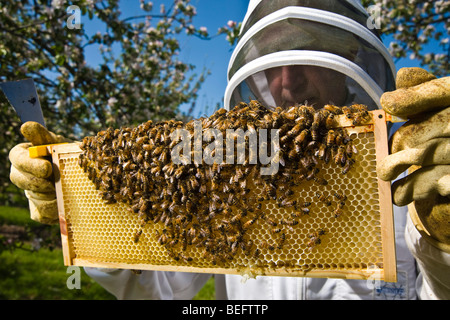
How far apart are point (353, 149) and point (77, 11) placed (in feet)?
15.1

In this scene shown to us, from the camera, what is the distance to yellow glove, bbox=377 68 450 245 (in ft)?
5.15

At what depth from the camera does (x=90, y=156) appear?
91.9 inches

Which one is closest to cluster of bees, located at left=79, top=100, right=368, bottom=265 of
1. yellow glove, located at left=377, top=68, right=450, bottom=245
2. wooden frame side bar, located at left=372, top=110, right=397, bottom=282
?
wooden frame side bar, located at left=372, top=110, right=397, bottom=282

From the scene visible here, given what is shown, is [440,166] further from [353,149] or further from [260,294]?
[260,294]

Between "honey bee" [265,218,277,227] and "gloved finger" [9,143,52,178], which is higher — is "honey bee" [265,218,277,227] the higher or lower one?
the lower one

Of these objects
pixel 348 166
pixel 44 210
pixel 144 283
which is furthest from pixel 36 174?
pixel 348 166

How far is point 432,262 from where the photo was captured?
2199mm

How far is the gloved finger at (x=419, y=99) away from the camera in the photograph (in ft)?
5.14

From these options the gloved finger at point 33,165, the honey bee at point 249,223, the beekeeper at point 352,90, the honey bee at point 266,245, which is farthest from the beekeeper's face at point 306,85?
the gloved finger at point 33,165

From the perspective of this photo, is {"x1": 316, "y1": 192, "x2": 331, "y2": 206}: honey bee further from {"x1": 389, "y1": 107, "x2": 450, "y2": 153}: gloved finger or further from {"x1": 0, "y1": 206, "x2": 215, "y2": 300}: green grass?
{"x1": 0, "y1": 206, "x2": 215, "y2": 300}: green grass

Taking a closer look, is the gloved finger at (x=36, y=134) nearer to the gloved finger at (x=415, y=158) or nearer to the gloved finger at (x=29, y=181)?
the gloved finger at (x=29, y=181)

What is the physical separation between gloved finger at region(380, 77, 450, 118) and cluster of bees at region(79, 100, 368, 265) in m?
0.16

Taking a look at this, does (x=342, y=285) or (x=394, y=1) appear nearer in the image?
(x=342, y=285)

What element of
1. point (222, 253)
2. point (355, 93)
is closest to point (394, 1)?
point (355, 93)
